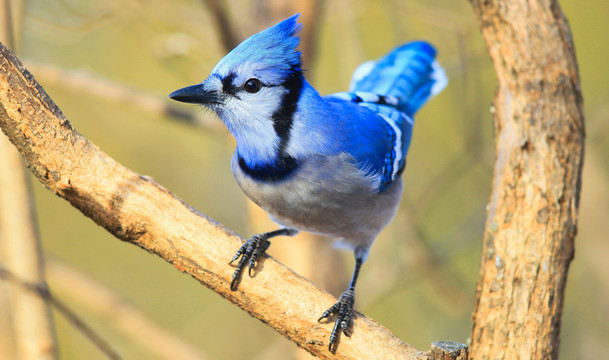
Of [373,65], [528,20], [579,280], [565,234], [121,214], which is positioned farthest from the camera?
[579,280]

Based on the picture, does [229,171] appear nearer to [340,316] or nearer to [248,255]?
[248,255]

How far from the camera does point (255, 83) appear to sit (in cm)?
210

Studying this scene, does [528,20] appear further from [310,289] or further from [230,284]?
[230,284]

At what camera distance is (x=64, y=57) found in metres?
5.17

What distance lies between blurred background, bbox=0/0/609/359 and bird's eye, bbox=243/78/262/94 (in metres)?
0.95

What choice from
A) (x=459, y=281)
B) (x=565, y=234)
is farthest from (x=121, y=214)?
(x=459, y=281)

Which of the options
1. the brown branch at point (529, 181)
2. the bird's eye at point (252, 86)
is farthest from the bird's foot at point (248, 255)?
the brown branch at point (529, 181)

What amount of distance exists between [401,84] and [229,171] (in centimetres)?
205

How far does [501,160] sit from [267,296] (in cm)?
94

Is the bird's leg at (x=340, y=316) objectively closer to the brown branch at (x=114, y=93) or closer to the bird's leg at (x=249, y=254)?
the bird's leg at (x=249, y=254)

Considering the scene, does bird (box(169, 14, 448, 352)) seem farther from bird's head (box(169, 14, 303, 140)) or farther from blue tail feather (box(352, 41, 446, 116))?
blue tail feather (box(352, 41, 446, 116))

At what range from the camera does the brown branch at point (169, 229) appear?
178 cm

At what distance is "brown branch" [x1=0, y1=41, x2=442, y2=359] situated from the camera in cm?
178

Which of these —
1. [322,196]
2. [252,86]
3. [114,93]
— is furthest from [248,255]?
[114,93]
